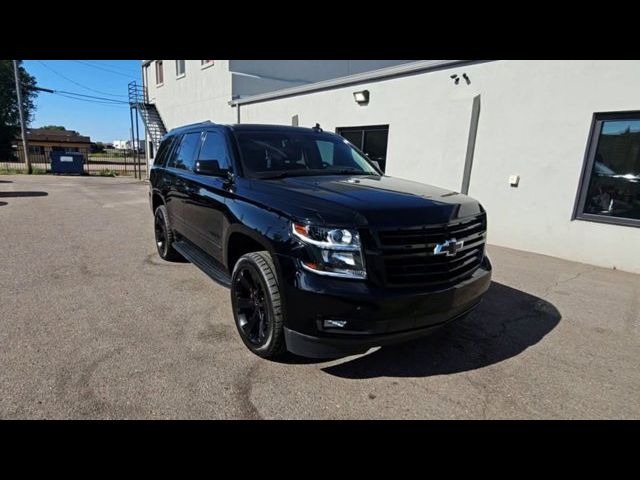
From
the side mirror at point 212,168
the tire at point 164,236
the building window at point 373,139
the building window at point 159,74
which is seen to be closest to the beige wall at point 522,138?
the building window at point 373,139

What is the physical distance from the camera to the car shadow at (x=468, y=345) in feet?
9.38

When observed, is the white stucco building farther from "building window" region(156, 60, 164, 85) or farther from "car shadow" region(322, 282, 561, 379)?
"building window" region(156, 60, 164, 85)

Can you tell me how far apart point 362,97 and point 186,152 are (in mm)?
5630

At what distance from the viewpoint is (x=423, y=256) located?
2.47 meters

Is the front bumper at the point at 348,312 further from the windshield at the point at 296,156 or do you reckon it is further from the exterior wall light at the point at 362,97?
the exterior wall light at the point at 362,97

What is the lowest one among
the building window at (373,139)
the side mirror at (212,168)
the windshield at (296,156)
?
the side mirror at (212,168)

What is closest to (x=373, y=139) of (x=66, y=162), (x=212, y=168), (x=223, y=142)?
(x=223, y=142)

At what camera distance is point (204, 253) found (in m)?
4.10

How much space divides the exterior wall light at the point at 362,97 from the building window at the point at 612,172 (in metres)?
4.83
